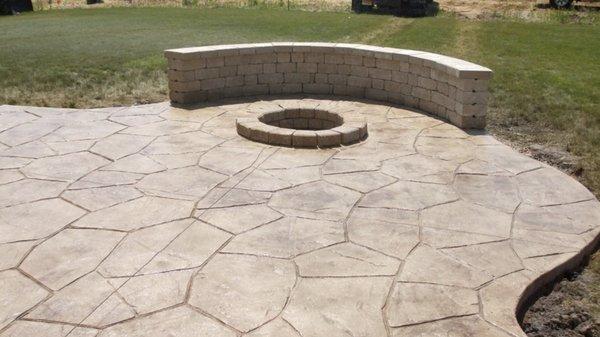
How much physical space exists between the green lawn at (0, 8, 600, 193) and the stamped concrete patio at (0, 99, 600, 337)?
61.9 inches

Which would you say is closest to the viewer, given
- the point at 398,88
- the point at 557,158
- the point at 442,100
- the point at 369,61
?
the point at 557,158

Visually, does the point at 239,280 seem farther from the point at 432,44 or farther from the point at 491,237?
the point at 432,44

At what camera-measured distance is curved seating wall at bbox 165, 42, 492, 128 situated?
7852mm

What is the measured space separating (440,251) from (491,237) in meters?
0.54

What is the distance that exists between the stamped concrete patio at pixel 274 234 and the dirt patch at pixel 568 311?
0.15m

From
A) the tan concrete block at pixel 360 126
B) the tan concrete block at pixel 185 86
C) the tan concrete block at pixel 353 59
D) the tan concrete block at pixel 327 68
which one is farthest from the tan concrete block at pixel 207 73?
the tan concrete block at pixel 360 126

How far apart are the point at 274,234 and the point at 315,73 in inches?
204

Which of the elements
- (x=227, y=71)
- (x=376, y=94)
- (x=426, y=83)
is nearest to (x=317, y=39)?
(x=376, y=94)

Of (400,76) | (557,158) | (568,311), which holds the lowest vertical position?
(568,311)

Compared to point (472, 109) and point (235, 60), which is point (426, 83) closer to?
point (472, 109)

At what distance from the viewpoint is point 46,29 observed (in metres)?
17.6

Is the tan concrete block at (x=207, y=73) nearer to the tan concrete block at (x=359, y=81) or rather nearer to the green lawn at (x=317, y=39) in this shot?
the green lawn at (x=317, y=39)

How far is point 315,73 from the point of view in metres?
9.02

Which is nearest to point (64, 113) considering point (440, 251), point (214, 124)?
point (214, 124)
